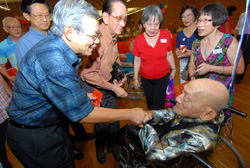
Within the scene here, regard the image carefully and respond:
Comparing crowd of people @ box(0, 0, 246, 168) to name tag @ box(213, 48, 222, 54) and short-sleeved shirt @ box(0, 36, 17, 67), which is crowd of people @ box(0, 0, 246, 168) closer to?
name tag @ box(213, 48, 222, 54)

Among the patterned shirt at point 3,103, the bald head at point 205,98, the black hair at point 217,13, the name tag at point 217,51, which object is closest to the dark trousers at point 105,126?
the patterned shirt at point 3,103

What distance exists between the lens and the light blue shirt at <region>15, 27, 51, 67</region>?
135cm

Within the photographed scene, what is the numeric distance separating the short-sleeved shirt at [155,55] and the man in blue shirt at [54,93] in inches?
40.9

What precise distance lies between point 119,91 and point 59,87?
0.80m

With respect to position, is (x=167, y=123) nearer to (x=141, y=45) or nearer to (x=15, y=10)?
(x=141, y=45)

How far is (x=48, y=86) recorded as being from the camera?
69 centimetres

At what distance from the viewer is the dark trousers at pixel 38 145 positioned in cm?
91

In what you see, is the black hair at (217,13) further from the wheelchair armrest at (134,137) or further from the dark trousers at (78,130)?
the dark trousers at (78,130)

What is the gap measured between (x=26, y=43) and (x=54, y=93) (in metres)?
1.06

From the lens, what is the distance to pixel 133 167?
1.19 meters

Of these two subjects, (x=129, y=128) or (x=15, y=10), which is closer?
(x=129, y=128)

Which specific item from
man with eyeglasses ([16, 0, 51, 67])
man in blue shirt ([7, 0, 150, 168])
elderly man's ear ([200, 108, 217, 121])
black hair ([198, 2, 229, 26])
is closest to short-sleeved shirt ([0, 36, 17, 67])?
man with eyeglasses ([16, 0, 51, 67])

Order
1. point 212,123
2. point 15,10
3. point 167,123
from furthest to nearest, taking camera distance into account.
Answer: point 15,10, point 167,123, point 212,123

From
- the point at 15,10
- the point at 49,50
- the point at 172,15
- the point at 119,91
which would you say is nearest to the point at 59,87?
the point at 49,50
